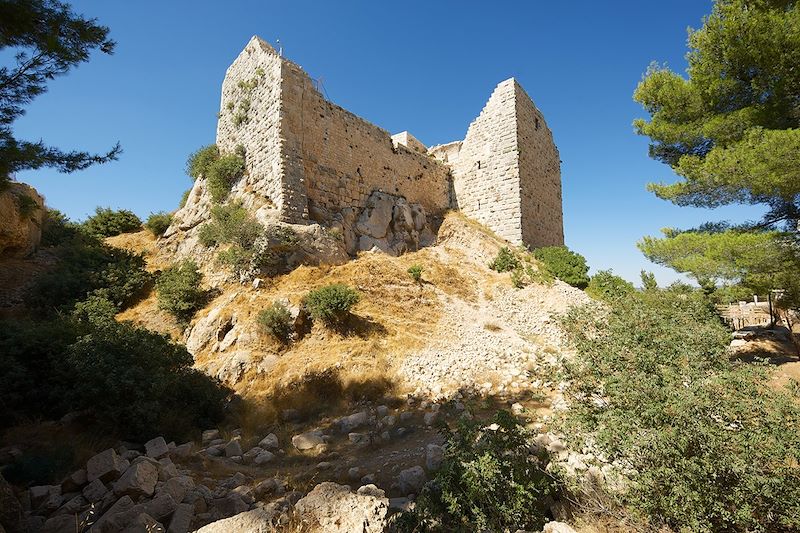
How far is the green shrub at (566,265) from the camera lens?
43.1 feet

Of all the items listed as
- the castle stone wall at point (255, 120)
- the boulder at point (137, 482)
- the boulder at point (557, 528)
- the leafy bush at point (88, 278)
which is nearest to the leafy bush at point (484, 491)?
the boulder at point (557, 528)

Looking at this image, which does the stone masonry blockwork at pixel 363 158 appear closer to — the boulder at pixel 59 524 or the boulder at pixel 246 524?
the boulder at pixel 59 524

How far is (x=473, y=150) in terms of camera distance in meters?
17.1

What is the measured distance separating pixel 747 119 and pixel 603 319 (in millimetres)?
6828

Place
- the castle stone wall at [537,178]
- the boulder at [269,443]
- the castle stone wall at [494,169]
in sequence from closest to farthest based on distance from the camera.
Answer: the boulder at [269,443]
the castle stone wall at [494,169]
the castle stone wall at [537,178]

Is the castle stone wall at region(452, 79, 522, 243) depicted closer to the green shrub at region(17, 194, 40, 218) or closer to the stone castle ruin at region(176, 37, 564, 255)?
the stone castle ruin at region(176, 37, 564, 255)

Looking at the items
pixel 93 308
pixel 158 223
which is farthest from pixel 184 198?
pixel 93 308

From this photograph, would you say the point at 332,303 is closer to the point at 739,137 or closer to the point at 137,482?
the point at 137,482

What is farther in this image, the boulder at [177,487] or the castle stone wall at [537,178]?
the castle stone wall at [537,178]

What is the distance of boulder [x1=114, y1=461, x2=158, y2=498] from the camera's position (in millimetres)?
3180

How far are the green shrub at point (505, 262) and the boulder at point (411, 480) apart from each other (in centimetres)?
1068

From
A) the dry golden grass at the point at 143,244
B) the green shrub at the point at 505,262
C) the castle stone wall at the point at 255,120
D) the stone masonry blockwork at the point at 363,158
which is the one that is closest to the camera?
the castle stone wall at the point at 255,120

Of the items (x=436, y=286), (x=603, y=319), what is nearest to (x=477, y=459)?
(x=603, y=319)

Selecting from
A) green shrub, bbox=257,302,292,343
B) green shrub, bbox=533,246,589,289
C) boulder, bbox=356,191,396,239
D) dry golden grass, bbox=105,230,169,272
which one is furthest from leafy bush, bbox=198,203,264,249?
green shrub, bbox=533,246,589,289
